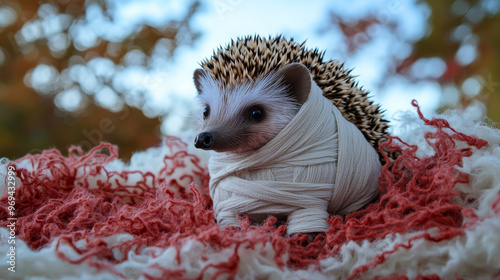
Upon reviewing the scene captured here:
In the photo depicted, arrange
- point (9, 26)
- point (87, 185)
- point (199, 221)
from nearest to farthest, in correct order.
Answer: point (199, 221), point (87, 185), point (9, 26)

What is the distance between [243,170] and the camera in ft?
2.23

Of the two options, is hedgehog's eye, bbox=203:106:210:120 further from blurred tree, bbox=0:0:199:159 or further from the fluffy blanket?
Answer: blurred tree, bbox=0:0:199:159

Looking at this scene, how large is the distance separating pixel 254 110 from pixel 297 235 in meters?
0.23

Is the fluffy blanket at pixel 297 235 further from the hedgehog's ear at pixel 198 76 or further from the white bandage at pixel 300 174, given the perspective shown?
the hedgehog's ear at pixel 198 76

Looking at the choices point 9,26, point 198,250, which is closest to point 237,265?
point 198,250

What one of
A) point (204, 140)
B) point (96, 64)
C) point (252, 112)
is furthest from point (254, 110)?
point (96, 64)

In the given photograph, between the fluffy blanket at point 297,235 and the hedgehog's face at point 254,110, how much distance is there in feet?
0.46

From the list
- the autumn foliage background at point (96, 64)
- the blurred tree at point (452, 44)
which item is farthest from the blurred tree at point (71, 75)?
the blurred tree at point (452, 44)

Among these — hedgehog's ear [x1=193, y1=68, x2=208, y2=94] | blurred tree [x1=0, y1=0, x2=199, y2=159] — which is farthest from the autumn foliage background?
hedgehog's ear [x1=193, y1=68, x2=208, y2=94]

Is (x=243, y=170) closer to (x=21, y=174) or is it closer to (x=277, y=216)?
(x=277, y=216)

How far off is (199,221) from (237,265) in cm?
16

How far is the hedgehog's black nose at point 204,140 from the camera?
2.05 feet

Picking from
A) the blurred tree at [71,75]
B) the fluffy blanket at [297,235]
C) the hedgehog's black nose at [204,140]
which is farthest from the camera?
the blurred tree at [71,75]

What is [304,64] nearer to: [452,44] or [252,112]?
[252,112]
